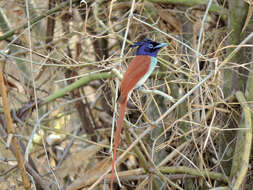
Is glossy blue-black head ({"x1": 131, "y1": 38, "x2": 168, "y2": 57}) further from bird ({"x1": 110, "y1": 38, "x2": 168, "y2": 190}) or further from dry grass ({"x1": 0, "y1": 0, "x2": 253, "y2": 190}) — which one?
dry grass ({"x1": 0, "y1": 0, "x2": 253, "y2": 190})

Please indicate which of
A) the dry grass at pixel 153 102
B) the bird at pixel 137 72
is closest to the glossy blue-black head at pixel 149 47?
the bird at pixel 137 72

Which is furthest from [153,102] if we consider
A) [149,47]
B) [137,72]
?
[137,72]

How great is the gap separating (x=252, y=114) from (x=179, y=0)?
3.71 ft

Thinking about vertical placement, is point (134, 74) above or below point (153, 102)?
above

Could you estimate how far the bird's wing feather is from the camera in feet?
7.55

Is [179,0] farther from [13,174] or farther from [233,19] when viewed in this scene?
[13,174]

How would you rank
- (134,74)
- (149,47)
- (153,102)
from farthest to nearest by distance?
(153,102)
(149,47)
(134,74)

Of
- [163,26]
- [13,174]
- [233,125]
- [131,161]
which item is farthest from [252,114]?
[131,161]

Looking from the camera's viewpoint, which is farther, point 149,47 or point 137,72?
point 149,47

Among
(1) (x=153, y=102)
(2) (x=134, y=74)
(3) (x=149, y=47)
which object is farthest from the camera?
(1) (x=153, y=102)

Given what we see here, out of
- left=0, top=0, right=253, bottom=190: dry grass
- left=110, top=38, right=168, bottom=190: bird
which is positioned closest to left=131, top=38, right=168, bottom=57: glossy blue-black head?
left=110, top=38, right=168, bottom=190: bird

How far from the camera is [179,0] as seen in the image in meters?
3.15

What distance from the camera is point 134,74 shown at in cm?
241

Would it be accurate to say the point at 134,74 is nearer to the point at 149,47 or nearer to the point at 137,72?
the point at 137,72
